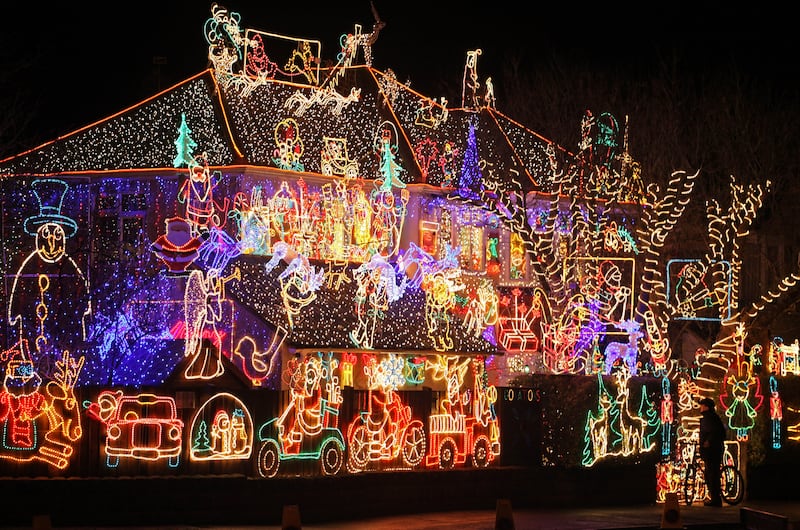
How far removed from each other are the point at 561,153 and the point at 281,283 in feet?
26.5

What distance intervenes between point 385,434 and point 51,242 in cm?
845

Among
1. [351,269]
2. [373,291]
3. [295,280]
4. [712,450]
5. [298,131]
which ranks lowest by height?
[712,450]

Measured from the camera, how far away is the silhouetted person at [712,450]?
25.5 meters

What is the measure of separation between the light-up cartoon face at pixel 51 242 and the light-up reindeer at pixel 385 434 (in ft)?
25.4

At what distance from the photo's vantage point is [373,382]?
33031 millimetres

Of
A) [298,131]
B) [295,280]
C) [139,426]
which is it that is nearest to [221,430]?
[139,426]

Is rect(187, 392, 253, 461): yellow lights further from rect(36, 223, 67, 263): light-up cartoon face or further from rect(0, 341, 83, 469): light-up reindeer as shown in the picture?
rect(36, 223, 67, 263): light-up cartoon face

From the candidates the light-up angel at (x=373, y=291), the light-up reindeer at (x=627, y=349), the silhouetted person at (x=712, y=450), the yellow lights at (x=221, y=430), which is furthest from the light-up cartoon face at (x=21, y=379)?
the silhouetted person at (x=712, y=450)

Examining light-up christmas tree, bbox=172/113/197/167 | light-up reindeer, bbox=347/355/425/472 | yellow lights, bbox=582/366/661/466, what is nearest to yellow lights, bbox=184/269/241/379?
light-up christmas tree, bbox=172/113/197/167

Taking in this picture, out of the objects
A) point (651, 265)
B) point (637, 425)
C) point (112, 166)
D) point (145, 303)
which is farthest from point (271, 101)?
point (637, 425)

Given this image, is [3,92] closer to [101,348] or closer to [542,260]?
[101,348]

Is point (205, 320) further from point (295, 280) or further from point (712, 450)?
point (712, 450)

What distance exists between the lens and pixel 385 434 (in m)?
25.0

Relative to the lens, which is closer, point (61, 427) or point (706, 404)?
point (61, 427)
